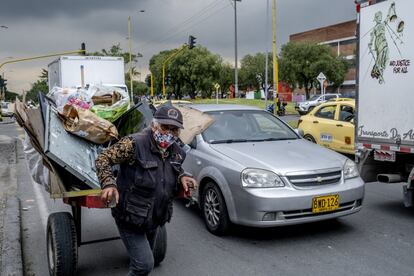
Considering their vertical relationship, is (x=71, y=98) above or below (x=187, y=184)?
above

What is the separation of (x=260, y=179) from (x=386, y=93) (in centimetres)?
254

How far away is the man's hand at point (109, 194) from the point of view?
295cm

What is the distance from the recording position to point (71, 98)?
4.75m

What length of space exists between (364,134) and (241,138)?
1.98 m

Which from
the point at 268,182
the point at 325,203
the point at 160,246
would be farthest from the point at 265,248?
the point at 160,246

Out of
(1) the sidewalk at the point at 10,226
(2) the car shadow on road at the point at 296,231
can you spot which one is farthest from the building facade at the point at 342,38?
(2) the car shadow on road at the point at 296,231

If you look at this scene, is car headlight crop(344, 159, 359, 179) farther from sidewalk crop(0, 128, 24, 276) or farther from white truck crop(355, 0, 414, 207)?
sidewalk crop(0, 128, 24, 276)

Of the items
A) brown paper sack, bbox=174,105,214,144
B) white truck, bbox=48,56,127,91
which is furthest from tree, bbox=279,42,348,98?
brown paper sack, bbox=174,105,214,144

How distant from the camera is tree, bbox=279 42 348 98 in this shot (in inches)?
1944

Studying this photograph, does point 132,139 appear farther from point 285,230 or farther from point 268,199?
point 285,230

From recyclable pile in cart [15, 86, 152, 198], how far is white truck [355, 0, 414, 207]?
11.6 feet

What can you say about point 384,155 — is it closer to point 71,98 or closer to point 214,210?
point 214,210

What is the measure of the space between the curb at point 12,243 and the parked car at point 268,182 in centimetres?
222

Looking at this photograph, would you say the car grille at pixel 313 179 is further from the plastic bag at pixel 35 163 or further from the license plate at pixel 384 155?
the plastic bag at pixel 35 163
